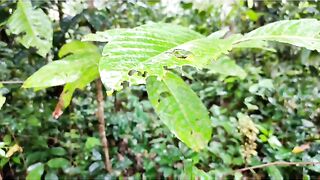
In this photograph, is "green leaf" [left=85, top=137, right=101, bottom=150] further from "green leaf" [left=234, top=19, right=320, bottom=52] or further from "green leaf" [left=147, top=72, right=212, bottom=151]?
"green leaf" [left=234, top=19, right=320, bottom=52]

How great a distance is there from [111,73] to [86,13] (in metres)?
0.65

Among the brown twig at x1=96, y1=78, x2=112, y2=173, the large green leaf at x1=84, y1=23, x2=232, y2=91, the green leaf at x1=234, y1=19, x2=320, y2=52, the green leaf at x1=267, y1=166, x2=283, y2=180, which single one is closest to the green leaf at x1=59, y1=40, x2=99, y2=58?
the brown twig at x1=96, y1=78, x2=112, y2=173

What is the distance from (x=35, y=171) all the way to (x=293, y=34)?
0.76m

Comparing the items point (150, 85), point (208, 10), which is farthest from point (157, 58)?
point (208, 10)

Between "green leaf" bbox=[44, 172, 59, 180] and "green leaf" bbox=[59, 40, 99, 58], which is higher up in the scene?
"green leaf" bbox=[59, 40, 99, 58]

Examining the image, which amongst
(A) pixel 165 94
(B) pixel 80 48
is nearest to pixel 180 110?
(A) pixel 165 94

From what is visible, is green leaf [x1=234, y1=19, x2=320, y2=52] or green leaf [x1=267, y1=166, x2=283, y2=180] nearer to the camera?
green leaf [x1=234, y1=19, x2=320, y2=52]

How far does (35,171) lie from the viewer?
3.41 feet

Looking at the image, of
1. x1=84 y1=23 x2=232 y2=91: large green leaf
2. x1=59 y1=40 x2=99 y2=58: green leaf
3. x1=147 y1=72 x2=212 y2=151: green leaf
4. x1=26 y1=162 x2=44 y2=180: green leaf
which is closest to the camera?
x1=84 y1=23 x2=232 y2=91: large green leaf

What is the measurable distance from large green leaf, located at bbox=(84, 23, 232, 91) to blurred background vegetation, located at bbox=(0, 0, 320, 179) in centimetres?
36

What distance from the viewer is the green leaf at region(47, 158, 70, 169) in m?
1.08

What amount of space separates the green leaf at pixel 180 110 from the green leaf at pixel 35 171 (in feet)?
1.49

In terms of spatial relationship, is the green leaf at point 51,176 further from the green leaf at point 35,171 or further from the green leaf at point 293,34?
the green leaf at point 293,34

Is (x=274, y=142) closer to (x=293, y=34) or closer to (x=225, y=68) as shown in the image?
(x=225, y=68)
